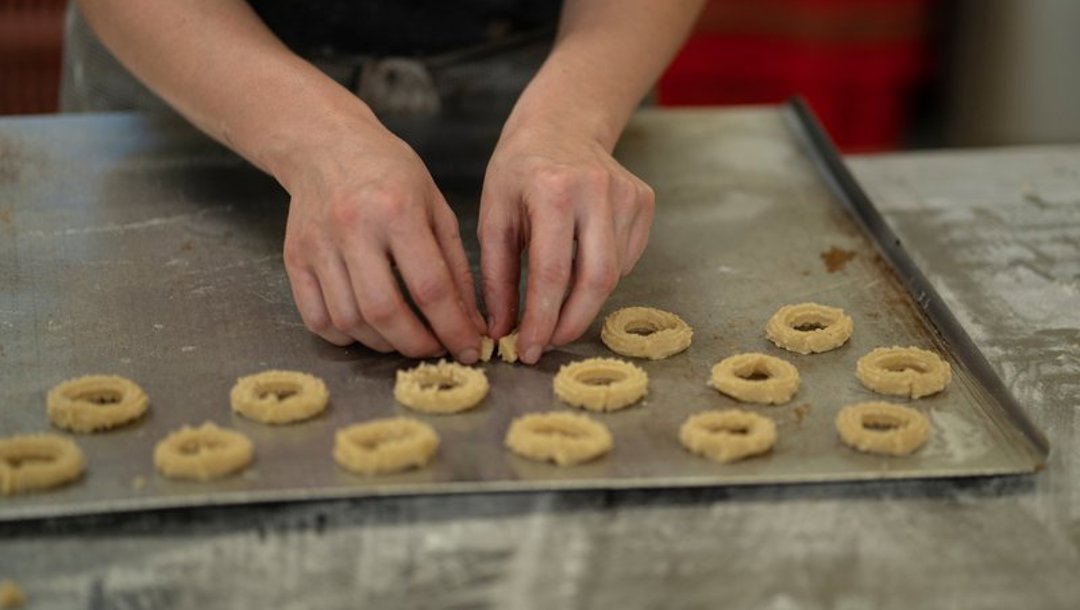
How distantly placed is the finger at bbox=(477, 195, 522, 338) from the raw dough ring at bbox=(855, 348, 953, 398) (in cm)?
35

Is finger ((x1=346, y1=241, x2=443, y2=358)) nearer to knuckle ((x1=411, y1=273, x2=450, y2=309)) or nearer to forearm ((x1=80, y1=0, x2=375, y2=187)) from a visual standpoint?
knuckle ((x1=411, y1=273, x2=450, y2=309))

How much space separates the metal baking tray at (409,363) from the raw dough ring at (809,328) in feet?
0.05

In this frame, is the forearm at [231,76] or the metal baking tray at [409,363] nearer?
the metal baking tray at [409,363]

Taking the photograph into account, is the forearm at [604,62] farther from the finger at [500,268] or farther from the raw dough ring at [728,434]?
the raw dough ring at [728,434]

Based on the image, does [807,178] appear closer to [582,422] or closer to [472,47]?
[472,47]

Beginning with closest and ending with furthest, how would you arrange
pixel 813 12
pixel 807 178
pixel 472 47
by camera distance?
pixel 807 178
pixel 472 47
pixel 813 12

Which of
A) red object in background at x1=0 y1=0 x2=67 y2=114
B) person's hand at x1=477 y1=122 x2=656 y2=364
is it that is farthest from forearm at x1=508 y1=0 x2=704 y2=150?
red object in background at x1=0 y1=0 x2=67 y2=114

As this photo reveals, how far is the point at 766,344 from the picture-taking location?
1472mm

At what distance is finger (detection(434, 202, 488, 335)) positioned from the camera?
1373 mm

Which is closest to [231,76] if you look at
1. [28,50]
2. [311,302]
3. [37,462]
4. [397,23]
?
[311,302]

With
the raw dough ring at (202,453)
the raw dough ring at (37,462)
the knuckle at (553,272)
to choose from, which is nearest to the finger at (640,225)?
the knuckle at (553,272)

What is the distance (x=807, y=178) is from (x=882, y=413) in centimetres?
70

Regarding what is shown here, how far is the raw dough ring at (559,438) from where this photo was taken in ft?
3.95

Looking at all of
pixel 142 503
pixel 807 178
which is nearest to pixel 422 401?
pixel 142 503
